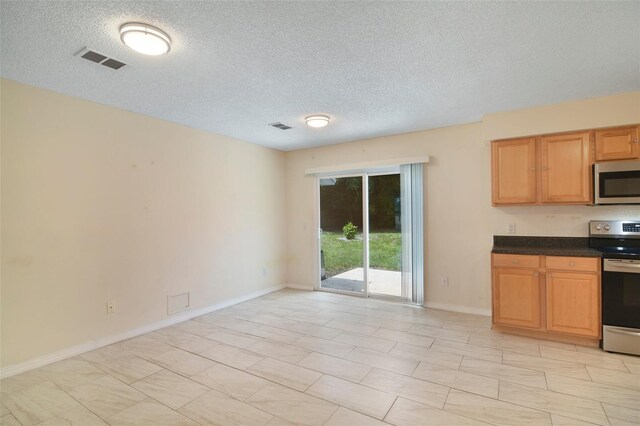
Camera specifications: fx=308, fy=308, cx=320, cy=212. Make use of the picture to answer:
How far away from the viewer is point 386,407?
219 cm

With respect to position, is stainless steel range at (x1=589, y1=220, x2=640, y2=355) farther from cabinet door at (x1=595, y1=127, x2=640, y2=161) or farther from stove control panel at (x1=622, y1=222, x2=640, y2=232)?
cabinet door at (x1=595, y1=127, x2=640, y2=161)

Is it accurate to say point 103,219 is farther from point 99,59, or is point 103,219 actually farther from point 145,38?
point 145,38

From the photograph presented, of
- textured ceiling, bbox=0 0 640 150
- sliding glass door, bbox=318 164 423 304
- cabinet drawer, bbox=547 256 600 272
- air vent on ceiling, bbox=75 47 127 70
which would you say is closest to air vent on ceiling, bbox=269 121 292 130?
textured ceiling, bbox=0 0 640 150

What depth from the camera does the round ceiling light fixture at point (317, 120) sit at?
147 inches

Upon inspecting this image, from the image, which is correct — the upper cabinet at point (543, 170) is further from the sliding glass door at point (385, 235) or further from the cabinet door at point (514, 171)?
the sliding glass door at point (385, 235)

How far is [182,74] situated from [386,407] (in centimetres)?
307

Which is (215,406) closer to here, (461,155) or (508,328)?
(508,328)

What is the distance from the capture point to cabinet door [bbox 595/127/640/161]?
3.14 meters

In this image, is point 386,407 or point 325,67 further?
point 325,67


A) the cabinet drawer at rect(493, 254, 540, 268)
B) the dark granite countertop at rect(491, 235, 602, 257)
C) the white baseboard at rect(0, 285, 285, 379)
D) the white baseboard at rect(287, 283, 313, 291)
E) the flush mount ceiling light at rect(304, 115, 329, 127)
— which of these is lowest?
the white baseboard at rect(287, 283, 313, 291)

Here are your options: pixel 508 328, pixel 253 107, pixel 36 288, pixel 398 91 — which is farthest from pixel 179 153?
pixel 508 328

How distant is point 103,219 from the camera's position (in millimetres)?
3318

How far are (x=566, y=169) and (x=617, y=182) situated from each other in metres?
0.44

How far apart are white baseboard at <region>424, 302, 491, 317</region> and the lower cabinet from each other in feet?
1.85
